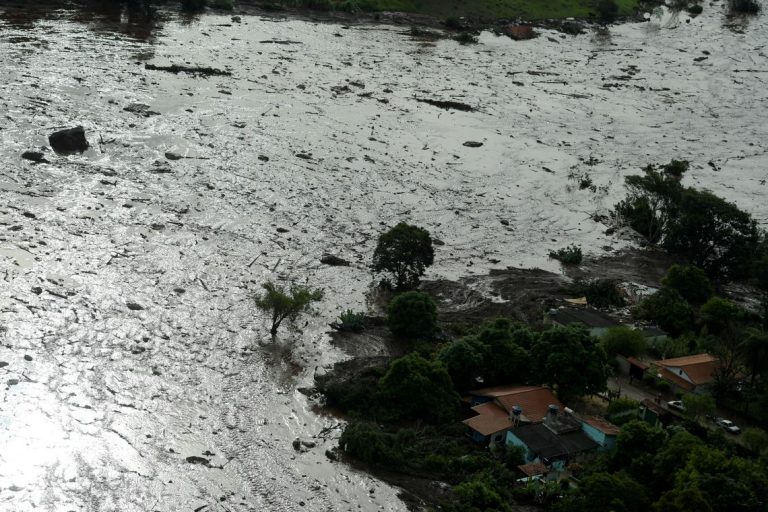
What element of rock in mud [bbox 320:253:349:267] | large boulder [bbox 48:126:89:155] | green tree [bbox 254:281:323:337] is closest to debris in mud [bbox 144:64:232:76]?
large boulder [bbox 48:126:89:155]

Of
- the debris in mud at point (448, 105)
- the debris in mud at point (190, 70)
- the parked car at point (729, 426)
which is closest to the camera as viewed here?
the parked car at point (729, 426)

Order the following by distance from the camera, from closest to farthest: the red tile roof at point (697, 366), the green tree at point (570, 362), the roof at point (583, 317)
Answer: the green tree at point (570, 362), the red tile roof at point (697, 366), the roof at point (583, 317)

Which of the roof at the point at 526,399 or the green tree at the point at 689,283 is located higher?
the green tree at the point at 689,283

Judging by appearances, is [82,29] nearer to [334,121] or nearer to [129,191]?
[334,121]

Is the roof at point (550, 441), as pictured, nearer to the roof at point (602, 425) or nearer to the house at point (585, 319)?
the roof at point (602, 425)

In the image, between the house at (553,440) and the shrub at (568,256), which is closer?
the house at (553,440)

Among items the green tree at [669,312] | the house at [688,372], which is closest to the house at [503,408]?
the house at [688,372]

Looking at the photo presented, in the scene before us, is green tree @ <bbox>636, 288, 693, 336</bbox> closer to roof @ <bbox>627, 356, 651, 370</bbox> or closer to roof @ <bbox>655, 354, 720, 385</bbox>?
roof @ <bbox>655, 354, 720, 385</bbox>
